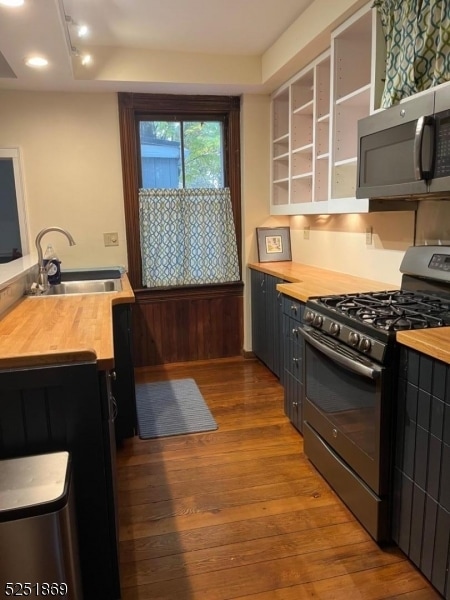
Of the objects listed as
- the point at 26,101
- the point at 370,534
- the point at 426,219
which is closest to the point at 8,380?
the point at 370,534

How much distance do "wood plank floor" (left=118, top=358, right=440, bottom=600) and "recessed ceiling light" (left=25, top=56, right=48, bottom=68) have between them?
241 cm

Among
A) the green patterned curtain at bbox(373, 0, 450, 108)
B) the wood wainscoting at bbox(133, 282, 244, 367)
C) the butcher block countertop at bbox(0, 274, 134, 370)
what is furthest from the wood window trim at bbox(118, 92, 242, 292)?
the green patterned curtain at bbox(373, 0, 450, 108)

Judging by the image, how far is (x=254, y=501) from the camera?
7.04 ft

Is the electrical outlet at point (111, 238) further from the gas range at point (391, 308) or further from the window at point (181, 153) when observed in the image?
the gas range at point (391, 308)

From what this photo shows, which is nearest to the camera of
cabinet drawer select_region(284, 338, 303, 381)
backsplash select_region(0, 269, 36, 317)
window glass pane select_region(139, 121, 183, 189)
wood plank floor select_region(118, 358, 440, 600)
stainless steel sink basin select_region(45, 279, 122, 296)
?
wood plank floor select_region(118, 358, 440, 600)

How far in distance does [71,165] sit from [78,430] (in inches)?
114

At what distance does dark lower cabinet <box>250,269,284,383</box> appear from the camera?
3435 millimetres

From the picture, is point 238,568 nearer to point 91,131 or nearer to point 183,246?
point 183,246

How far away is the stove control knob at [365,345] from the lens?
1.74 m

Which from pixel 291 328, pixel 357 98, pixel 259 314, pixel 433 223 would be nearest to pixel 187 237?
pixel 259 314

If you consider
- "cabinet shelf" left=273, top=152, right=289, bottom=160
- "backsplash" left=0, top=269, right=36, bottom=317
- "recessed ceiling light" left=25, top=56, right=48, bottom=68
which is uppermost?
"recessed ceiling light" left=25, top=56, right=48, bottom=68

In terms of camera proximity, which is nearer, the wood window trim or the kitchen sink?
the kitchen sink

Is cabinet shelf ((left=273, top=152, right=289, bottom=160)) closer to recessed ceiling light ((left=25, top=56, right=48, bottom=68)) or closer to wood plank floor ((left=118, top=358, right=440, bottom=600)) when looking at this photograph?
recessed ceiling light ((left=25, top=56, right=48, bottom=68))

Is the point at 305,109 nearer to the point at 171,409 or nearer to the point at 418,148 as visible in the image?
the point at 418,148
